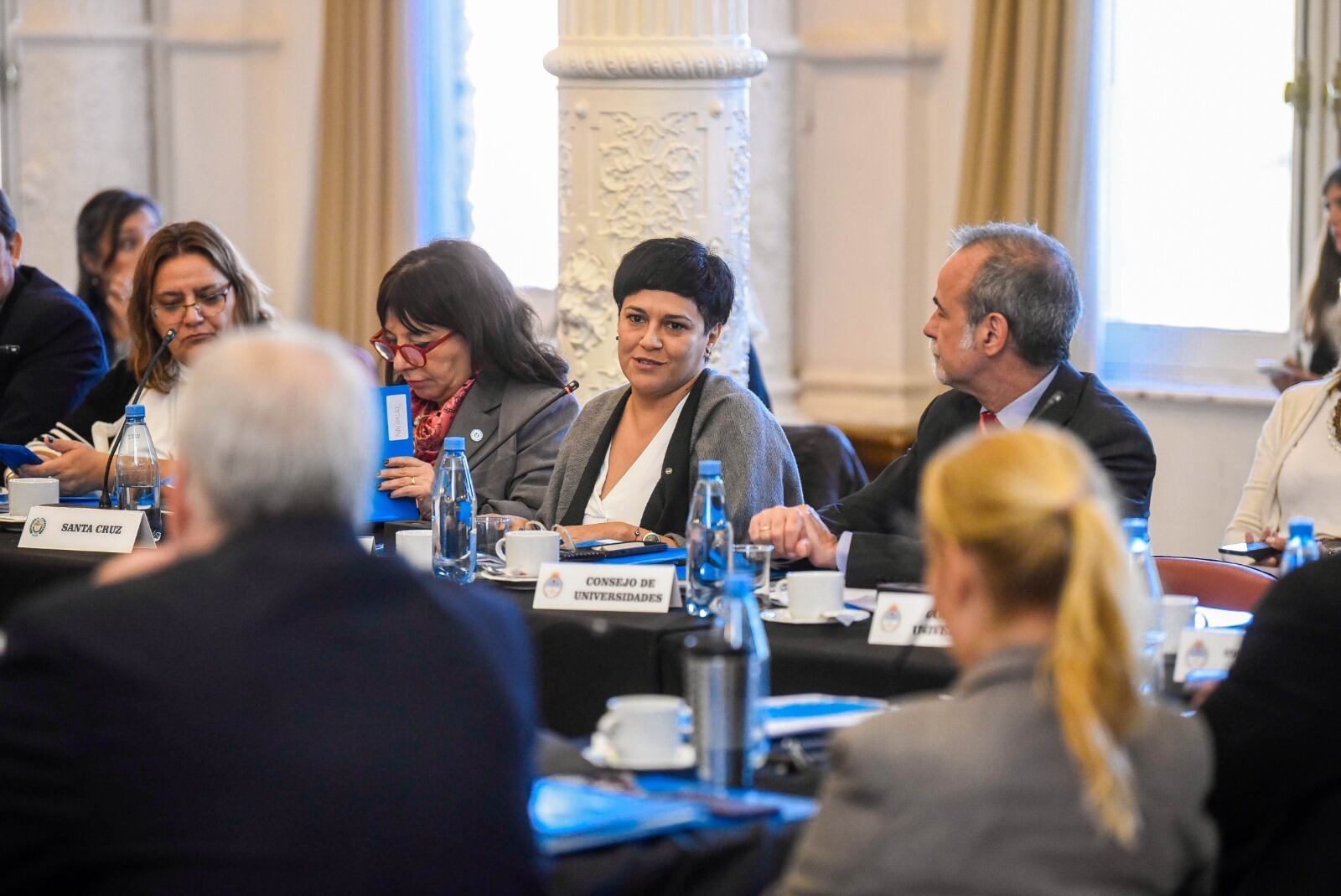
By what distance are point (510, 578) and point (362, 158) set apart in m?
4.31

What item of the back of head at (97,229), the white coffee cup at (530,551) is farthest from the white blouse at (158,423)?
the back of head at (97,229)

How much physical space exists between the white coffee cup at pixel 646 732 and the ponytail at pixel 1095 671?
581 millimetres

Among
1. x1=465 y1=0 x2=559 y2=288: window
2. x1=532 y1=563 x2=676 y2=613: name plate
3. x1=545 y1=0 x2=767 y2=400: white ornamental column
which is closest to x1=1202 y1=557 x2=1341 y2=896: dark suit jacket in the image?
x1=532 y1=563 x2=676 y2=613: name plate

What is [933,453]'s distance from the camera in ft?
11.1

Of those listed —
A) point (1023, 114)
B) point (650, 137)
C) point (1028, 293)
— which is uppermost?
point (1023, 114)

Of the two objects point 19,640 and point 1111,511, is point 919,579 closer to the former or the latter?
point 1111,511

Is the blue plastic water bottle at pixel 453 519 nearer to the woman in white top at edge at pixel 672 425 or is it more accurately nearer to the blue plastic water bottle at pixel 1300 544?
the woman in white top at edge at pixel 672 425

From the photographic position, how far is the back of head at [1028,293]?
3219mm

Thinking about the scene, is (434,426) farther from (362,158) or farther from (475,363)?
(362,158)

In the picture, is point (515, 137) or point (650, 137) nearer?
point (650, 137)

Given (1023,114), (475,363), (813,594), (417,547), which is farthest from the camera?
(1023,114)

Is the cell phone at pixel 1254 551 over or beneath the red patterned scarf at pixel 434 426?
beneath

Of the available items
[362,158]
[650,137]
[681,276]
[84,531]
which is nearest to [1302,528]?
[681,276]

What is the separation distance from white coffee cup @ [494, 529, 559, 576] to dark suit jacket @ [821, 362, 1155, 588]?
487 millimetres
